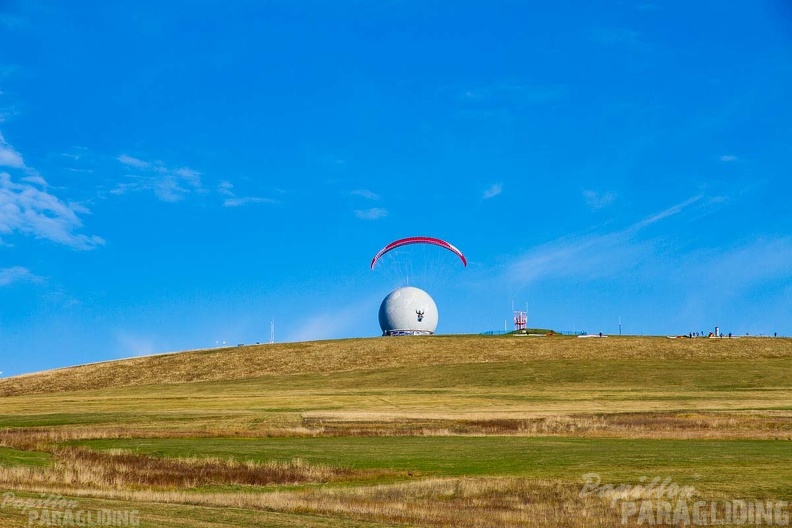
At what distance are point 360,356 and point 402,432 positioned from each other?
6031 cm

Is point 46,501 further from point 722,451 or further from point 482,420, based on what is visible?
point 482,420

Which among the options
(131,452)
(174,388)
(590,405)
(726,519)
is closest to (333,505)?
(726,519)

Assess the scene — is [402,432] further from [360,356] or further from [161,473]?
[360,356]

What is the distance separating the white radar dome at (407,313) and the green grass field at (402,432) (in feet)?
60.5

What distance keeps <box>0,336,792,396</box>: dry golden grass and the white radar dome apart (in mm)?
8468

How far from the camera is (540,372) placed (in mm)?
91375

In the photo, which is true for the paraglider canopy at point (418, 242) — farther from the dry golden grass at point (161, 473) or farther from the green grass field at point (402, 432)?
the dry golden grass at point (161, 473)

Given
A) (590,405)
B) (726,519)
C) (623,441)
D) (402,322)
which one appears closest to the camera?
(726,519)

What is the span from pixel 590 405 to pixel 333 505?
4572 centimetres

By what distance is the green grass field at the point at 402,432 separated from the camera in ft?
78.1

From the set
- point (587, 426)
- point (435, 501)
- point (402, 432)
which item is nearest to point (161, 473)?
point (435, 501)

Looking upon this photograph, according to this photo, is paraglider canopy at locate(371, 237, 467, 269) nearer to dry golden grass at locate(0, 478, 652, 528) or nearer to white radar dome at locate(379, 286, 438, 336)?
white radar dome at locate(379, 286, 438, 336)

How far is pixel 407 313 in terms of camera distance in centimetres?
→ 12481

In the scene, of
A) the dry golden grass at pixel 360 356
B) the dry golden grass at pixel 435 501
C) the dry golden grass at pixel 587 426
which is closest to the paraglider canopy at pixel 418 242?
the dry golden grass at pixel 360 356
